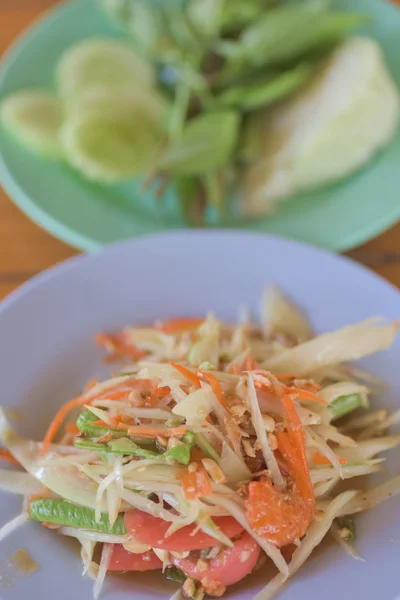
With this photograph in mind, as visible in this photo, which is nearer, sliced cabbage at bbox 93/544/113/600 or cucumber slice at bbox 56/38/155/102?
sliced cabbage at bbox 93/544/113/600

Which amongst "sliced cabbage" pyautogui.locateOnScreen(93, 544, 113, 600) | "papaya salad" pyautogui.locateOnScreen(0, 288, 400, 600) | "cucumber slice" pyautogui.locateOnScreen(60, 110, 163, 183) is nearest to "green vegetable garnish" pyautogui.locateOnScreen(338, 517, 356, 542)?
"papaya salad" pyautogui.locateOnScreen(0, 288, 400, 600)

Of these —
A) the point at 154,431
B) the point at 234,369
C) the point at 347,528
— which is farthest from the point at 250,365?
the point at 347,528

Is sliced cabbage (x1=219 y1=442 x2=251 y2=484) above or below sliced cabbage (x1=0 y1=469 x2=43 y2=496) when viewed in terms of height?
below

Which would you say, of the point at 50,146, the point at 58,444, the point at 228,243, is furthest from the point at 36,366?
the point at 50,146

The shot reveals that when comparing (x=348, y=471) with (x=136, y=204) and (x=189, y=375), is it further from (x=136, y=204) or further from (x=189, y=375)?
(x=136, y=204)

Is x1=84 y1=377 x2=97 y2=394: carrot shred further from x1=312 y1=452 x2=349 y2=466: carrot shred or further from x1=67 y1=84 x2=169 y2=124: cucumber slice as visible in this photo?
x1=67 y1=84 x2=169 y2=124: cucumber slice

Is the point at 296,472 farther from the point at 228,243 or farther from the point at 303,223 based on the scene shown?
the point at 303,223
